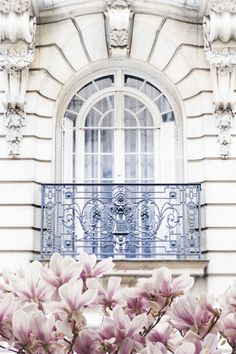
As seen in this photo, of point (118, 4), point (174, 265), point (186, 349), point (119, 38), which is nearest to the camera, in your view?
point (186, 349)

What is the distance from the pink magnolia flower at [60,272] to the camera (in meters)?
1.63

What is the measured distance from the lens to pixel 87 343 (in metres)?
1.55

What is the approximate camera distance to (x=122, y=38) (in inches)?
347

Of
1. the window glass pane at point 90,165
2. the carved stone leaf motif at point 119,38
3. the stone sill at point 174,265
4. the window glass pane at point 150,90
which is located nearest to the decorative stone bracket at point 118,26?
the carved stone leaf motif at point 119,38

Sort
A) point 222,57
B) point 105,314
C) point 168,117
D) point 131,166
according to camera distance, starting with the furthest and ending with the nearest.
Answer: point 168,117, point 131,166, point 222,57, point 105,314

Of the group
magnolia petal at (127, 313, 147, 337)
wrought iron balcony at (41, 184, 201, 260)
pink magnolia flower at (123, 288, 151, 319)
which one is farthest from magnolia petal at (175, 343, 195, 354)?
wrought iron balcony at (41, 184, 201, 260)

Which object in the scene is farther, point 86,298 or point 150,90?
point 150,90

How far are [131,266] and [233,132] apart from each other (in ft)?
7.09

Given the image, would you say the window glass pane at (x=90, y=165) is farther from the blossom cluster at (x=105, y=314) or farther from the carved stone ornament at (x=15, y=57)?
the blossom cluster at (x=105, y=314)

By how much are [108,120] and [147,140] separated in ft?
1.97

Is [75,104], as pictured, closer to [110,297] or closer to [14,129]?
[14,129]

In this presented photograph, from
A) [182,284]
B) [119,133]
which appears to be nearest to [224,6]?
[119,133]

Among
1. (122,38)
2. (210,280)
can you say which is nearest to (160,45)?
(122,38)

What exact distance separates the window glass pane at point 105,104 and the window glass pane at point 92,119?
0.08 meters
